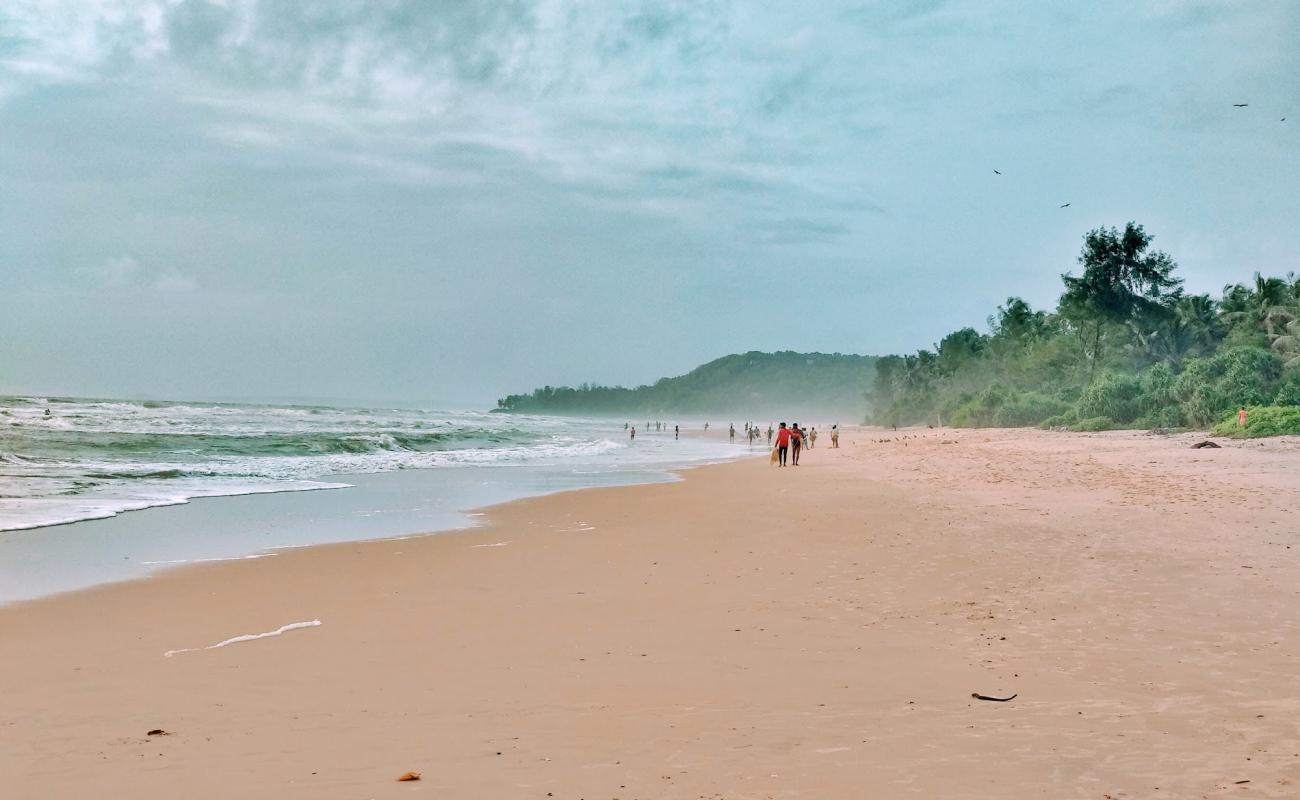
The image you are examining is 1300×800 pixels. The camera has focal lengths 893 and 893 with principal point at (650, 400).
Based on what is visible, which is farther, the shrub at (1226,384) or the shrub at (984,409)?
the shrub at (984,409)

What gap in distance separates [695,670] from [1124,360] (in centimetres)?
6191

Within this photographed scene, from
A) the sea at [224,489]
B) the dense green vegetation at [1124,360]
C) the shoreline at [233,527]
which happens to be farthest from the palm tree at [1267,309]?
the shoreline at [233,527]

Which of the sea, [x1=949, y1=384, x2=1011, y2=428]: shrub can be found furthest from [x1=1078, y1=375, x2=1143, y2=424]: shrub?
the sea

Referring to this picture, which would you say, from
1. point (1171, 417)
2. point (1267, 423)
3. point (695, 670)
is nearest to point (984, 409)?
point (1171, 417)

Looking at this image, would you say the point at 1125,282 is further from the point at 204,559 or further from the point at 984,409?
the point at 204,559

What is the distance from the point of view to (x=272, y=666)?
6383 mm

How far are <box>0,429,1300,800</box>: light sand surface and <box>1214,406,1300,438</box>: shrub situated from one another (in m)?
17.9

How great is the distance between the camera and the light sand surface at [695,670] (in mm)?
4301

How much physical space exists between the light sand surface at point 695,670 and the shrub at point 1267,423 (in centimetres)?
1786

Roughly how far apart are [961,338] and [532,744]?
97899mm

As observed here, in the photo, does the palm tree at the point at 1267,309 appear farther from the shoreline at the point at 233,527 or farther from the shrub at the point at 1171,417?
the shoreline at the point at 233,527

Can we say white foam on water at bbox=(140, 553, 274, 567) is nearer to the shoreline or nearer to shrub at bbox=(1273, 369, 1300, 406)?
the shoreline

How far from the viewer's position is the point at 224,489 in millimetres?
21359

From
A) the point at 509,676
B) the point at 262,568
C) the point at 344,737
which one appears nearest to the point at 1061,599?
the point at 509,676
